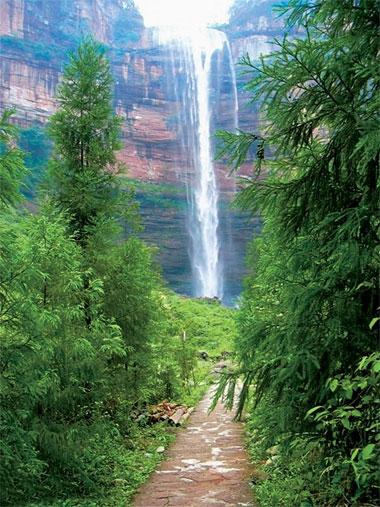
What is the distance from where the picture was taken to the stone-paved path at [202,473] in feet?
18.0

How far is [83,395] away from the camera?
19.4 feet

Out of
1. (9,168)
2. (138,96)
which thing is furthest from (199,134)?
(9,168)

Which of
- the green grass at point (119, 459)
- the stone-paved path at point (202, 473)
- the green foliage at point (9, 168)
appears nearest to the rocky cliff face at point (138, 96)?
the green grass at point (119, 459)

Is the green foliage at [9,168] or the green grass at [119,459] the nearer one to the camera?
the green foliage at [9,168]

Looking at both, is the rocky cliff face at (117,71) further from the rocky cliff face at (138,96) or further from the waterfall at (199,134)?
the waterfall at (199,134)

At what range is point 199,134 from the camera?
172 ft

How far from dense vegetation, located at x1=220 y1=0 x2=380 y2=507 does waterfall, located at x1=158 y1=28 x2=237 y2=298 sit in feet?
126

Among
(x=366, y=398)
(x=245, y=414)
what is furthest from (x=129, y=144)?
(x=366, y=398)

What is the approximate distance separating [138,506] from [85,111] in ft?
21.0

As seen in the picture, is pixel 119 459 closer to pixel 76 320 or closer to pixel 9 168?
pixel 76 320

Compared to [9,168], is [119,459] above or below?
below

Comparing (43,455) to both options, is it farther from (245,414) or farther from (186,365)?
(186,365)

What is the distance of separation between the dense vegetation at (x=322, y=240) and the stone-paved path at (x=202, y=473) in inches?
50.4

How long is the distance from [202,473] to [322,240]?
4.18 m
